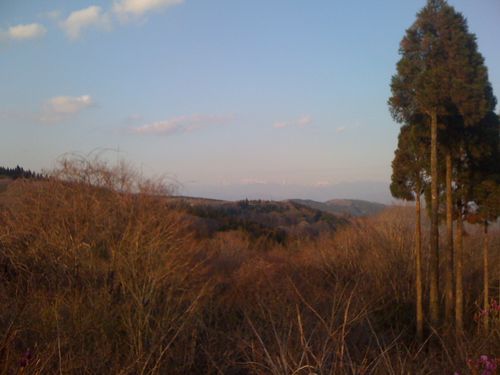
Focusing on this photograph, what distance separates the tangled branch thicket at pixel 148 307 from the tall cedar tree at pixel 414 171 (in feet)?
7.56

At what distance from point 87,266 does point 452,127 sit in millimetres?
13284

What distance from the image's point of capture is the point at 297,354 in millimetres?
5848

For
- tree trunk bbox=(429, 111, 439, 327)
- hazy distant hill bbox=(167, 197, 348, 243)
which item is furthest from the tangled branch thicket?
hazy distant hill bbox=(167, 197, 348, 243)

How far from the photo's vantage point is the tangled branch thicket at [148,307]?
564 centimetres

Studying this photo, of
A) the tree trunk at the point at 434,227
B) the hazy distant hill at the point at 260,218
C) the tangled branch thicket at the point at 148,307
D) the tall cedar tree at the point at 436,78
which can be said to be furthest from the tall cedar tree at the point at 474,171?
the hazy distant hill at the point at 260,218

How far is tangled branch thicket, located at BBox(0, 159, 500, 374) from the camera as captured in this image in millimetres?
5641

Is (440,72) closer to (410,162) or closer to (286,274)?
(410,162)

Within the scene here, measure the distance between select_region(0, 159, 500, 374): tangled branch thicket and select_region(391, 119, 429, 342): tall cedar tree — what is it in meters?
2.30

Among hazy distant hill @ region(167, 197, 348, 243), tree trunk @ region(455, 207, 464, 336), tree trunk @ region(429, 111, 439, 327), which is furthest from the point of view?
hazy distant hill @ region(167, 197, 348, 243)

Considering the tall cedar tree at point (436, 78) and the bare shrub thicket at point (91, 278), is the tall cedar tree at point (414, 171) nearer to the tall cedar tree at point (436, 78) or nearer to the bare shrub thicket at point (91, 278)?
the tall cedar tree at point (436, 78)

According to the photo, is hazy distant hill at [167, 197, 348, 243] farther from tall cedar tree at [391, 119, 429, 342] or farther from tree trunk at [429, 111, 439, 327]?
tree trunk at [429, 111, 439, 327]

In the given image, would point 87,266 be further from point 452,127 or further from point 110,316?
point 452,127

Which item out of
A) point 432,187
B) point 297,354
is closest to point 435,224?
point 432,187

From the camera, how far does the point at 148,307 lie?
8.34 metres
